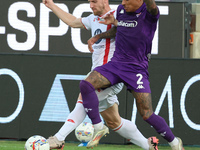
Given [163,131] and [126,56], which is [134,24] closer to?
[126,56]

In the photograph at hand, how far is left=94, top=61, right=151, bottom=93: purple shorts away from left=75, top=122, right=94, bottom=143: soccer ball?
7.30ft

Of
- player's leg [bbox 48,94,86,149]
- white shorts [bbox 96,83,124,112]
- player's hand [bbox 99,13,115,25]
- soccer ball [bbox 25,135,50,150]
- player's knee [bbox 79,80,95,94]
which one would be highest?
player's hand [bbox 99,13,115,25]

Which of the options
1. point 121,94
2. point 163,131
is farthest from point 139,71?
point 121,94

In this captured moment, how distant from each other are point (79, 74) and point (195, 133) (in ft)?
6.95

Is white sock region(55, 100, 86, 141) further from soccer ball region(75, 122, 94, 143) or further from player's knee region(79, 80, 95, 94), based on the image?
soccer ball region(75, 122, 94, 143)

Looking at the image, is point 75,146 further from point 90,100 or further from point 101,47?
point 90,100

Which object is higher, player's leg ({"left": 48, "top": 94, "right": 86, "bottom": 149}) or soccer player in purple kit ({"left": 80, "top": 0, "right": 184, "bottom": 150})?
soccer player in purple kit ({"left": 80, "top": 0, "right": 184, "bottom": 150})

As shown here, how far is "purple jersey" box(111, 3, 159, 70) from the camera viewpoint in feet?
21.4

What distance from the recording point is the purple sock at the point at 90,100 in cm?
643

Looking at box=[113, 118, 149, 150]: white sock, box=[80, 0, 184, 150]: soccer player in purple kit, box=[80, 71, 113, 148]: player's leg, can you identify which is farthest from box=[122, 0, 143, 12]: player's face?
box=[113, 118, 149, 150]: white sock

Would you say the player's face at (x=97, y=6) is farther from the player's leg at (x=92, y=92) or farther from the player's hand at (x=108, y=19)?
the player's leg at (x=92, y=92)

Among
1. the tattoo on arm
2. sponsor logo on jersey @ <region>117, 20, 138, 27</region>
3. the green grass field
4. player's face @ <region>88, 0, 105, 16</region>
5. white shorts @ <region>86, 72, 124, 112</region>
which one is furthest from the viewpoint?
the green grass field

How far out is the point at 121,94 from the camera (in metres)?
9.54

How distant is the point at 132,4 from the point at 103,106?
1317 mm
